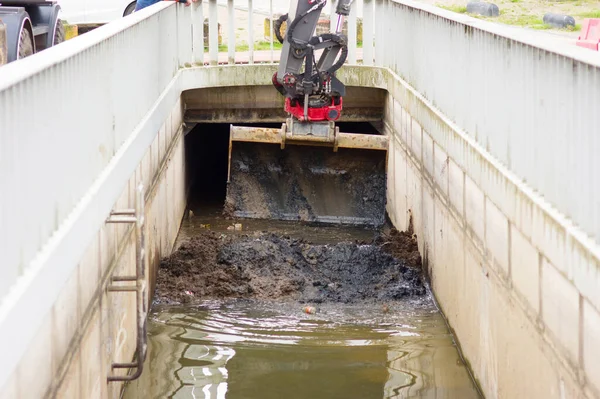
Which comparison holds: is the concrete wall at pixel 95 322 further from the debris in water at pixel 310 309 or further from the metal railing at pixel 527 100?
the metal railing at pixel 527 100

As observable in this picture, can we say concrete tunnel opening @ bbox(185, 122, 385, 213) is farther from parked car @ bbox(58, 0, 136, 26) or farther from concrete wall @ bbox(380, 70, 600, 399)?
parked car @ bbox(58, 0, 136, 26)

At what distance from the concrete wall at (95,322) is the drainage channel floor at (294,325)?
53 centimetres

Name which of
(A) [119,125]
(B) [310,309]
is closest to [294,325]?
(B) [310,309]

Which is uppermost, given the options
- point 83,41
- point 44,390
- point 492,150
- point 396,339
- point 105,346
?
point 83,41

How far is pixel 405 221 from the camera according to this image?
13.1 m

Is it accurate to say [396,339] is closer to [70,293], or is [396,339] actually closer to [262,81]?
[70,293]

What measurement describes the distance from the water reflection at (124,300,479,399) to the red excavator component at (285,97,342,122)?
4.36 meters

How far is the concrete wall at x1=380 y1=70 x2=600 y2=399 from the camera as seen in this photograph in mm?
5332

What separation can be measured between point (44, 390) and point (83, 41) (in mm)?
2706

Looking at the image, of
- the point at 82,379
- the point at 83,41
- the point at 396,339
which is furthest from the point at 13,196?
the point at 396,339

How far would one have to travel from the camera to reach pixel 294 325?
9812 mm

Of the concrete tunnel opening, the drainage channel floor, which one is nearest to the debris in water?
the drainage channel floor

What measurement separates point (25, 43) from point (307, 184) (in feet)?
15.5

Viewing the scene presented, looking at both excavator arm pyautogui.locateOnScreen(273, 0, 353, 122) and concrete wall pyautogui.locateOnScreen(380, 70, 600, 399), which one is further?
excavator arm pyautogui.locateOnScreen(273, 0, 353, 122)
